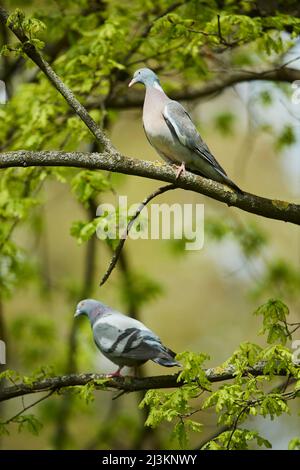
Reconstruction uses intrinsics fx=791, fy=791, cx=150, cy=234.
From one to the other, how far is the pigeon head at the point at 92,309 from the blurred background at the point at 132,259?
0.46m

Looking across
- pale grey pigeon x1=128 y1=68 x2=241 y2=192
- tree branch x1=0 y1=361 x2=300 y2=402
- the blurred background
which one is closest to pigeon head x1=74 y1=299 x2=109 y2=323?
the blurred background

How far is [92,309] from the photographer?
4793 millimetres

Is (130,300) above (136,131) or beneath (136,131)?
beneath

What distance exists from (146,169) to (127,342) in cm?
118

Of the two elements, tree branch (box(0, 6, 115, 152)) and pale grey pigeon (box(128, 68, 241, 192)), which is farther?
pale grey pigeon (box(128, 68, 241, 192))

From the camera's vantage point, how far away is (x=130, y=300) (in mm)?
7406

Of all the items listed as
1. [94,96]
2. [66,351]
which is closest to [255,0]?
[94,96]

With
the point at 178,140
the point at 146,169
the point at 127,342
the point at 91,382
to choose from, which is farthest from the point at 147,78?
the point at 91,382

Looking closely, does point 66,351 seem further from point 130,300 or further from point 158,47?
point 158,47

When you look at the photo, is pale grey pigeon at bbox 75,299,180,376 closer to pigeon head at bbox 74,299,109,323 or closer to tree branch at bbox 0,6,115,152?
pigeon head at bbox 74,299,109,323

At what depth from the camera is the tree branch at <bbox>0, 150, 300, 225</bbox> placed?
3.52m

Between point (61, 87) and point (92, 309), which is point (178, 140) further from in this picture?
point (92, 309)

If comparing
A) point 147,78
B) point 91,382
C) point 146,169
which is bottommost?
point 91,382
